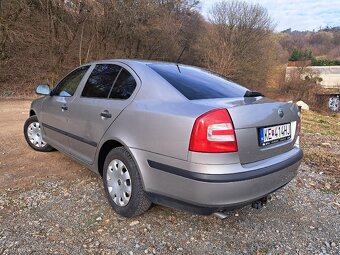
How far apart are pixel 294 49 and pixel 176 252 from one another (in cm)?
6772

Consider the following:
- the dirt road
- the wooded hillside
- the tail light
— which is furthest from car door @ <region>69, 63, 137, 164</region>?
the wooded hillside

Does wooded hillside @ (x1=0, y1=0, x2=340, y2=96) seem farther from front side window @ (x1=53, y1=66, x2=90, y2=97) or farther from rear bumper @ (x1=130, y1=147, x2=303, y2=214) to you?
rear bumper @ (x1=130, y1=147, x2=303, y2=214)

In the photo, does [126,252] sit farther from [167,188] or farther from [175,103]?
[175,103]

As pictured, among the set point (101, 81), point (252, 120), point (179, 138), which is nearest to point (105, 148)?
point (101, 81)

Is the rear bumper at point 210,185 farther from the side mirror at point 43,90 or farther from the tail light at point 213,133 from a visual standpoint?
the side mirror at point 43,90

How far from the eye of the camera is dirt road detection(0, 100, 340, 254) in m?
2.57

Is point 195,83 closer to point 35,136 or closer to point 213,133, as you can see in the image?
point 213,133

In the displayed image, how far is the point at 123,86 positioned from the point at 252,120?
1.37 m

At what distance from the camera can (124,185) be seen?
9.59ft

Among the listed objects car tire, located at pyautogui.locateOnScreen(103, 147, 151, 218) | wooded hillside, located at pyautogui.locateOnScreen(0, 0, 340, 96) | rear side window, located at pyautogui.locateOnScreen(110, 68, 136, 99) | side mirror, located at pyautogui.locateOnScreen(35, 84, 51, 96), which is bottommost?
car tire, located at pyautogui.locateOnScreen(103, 147, 151, 218)

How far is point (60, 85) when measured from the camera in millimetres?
4250

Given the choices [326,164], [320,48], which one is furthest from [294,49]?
[326,164]

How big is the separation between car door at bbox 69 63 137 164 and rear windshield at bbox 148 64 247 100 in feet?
1.20

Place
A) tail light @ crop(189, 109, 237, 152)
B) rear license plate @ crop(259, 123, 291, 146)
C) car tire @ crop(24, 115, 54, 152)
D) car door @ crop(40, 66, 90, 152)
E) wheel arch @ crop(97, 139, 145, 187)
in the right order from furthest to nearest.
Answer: car tire @ crop(24, 115, 54, 152) → car door @ crop(40, 66, 90, 152) → wheel arch @ crop(97, 139, 145, 187) → rear license plate @ crop(259, 123, 291, 146) → tail light @ crop(189, 109, 237, 152)
